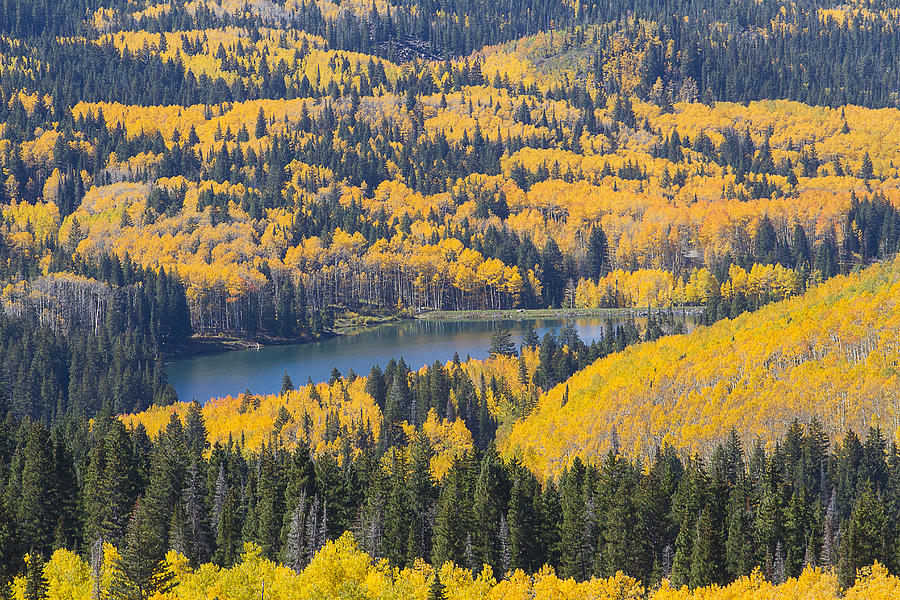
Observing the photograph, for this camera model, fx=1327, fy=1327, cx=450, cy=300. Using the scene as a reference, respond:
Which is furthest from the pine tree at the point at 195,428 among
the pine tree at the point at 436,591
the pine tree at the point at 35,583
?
the pine tree at the point at 436,591

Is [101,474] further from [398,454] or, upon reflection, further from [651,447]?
[651,447]

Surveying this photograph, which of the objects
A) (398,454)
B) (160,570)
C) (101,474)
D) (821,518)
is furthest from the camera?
(398,454)

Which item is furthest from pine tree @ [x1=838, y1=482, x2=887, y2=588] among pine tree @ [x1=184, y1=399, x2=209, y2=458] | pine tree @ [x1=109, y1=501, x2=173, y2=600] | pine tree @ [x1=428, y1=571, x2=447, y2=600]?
pine tree @ [x1=184, y1=399, x2=209, y2=458]

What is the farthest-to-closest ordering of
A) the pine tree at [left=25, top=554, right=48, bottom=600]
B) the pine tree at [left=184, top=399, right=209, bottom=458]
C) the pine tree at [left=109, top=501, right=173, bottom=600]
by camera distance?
the pine tree at [left=184, top=399, right=209, bottom=458], the pine tree at [left=109, top=501, right=173, bottom=600], the pine tree at [left=25, top=554, right=48, bottom=600]

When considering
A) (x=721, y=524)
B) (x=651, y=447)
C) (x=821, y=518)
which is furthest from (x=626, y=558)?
(x=651, y=447)

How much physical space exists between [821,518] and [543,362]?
90.8 meters

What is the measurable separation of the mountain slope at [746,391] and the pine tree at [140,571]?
200 feet

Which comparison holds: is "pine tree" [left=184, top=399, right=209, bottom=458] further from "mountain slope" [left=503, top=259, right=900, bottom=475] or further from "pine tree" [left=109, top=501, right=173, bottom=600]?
"pine tree" [left=109, top=501, right=173, bottom=600]

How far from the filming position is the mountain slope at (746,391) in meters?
139

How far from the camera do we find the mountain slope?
139375 millimetres

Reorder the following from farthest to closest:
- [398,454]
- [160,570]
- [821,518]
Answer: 1. [398,454]
2. [821,518]
3. [160,570]

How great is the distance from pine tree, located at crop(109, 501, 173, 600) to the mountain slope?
6104cm

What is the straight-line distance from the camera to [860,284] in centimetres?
18212

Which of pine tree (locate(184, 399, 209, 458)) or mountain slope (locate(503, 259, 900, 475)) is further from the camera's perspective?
pine tree (locate(184, 399, 209, 458))
